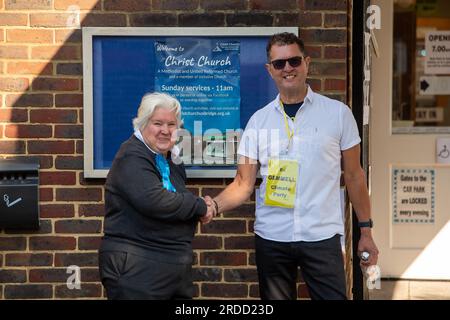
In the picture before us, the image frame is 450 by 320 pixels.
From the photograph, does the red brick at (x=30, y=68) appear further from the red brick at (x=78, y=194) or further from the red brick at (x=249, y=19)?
the red brick at (x=249, y=19)

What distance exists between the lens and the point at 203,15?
4875 mm

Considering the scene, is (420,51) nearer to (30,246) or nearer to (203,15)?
(203,15)

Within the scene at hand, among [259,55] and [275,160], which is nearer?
[275,160]

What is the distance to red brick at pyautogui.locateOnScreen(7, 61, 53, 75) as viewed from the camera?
16.1ft

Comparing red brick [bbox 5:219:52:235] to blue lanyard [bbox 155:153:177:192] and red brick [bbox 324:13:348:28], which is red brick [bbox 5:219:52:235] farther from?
red brick [bbox 324:13:348:28]

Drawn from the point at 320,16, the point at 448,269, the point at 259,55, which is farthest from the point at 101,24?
the point at 448,269

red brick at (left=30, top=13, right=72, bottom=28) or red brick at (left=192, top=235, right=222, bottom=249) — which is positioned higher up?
red brick at (left=30, top=13, right=72, bottom=28)

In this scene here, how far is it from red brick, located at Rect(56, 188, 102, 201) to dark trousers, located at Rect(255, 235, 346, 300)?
136 cm

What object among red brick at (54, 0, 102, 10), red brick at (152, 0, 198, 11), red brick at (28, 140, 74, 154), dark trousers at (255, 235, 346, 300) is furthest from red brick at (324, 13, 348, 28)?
red brick at (28, 140, 74, 154)

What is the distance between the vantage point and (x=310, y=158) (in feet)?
12.7

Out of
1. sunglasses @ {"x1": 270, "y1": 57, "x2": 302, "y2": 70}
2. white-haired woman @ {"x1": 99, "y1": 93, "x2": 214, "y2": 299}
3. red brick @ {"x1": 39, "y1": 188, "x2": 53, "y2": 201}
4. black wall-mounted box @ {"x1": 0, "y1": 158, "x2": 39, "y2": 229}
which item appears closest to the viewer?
white-haired woman @ {"x1": 99, "y1": 93, "x2": 214, "y2": 299}

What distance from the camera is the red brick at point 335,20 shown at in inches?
191
